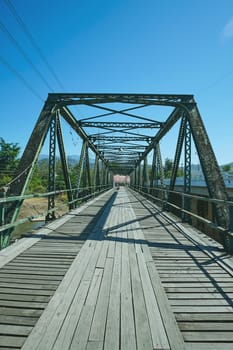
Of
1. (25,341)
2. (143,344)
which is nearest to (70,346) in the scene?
(25,341)

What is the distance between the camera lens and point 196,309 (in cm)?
242

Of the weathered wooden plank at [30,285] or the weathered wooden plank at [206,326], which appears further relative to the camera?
the weathered wooden plank at [30,285]

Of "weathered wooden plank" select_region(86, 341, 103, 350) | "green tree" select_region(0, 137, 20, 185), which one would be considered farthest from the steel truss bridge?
"green tree" select_region(0, 137, 20, 185)

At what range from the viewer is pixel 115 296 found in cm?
268

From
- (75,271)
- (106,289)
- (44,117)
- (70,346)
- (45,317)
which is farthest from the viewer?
(44,117)

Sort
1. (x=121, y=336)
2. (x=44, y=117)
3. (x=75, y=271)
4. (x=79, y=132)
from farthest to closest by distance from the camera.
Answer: (x=79, y=132)
(x=44, y=117)
(x=75, y=271)
(x=121, y=336)

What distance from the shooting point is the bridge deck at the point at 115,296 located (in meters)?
1.97

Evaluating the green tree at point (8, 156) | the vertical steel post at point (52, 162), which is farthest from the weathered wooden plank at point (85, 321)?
the green tree at point (8, 156)

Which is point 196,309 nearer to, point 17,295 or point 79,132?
point 17,295

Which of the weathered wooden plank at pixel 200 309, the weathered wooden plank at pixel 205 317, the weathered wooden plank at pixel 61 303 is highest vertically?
the weathered wooden plank at pixel 61 303

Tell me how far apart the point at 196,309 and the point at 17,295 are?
2.00 m

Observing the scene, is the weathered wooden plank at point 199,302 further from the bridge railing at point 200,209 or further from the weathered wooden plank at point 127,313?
the bridge railing at point 200,209

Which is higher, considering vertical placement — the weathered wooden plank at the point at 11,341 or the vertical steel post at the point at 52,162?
the vertical steel post at the point at 52,162

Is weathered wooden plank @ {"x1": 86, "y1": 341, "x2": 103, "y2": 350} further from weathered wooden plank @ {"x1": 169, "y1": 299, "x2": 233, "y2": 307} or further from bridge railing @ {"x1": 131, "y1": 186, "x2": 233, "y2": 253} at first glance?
bridge railing @ {"x1": 131, "y1": 186, "x2": 233, "y2": 253}
